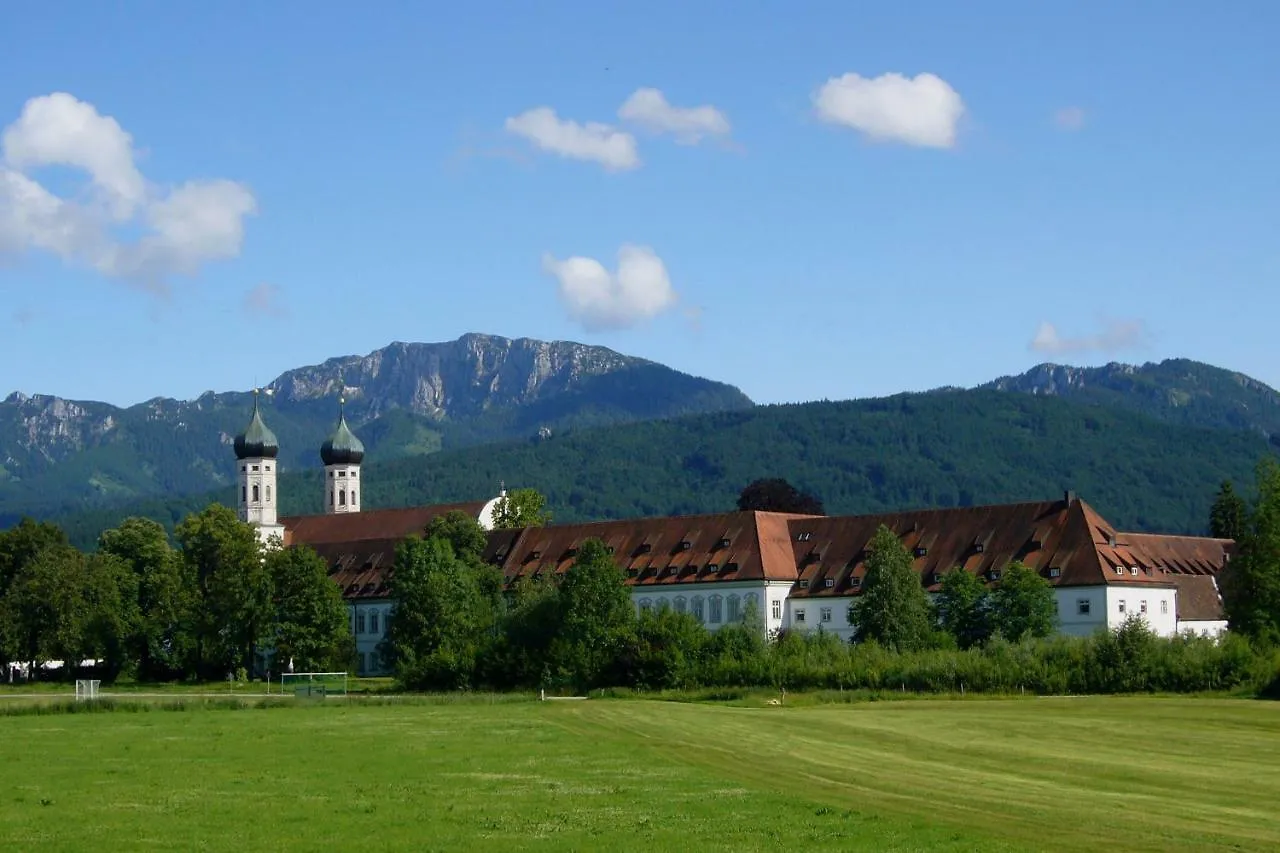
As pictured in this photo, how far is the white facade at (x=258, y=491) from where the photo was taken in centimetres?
17325

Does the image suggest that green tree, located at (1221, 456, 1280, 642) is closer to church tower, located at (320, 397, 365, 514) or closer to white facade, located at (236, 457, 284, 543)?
white facade, located at (236, 457, 284, 543)

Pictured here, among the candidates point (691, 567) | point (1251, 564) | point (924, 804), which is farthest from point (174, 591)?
point (924, 804)

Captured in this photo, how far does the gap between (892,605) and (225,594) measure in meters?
42.1

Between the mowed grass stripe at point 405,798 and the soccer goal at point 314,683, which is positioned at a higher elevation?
the mowed grass stripe at point 405,798

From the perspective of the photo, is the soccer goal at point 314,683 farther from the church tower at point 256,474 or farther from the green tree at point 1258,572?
the church tower at point 256,474

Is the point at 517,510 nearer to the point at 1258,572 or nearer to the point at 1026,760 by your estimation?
the point at 1258,572

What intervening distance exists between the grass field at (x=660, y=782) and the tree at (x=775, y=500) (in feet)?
283

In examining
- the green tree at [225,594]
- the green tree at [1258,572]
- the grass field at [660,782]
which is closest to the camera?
the grass field at [660,782]

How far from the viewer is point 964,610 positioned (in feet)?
344

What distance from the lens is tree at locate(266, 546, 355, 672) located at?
11631 cm

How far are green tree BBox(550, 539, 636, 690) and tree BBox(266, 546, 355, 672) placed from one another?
22.9 metres

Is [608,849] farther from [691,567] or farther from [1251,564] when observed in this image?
[691,567]

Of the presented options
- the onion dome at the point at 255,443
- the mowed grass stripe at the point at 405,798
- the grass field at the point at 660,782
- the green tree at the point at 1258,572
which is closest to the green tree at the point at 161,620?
the onion dome at the point at 255,443

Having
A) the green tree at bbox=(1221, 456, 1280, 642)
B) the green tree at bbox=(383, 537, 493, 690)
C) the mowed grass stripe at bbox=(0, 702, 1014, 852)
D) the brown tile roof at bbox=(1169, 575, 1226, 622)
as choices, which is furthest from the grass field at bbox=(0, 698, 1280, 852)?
the brown tile roof at bbox=(1169, 575, 1226, 622)
